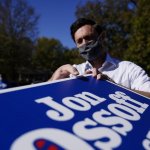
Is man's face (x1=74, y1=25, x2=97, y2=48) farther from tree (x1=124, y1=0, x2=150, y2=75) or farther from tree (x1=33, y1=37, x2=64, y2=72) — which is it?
tree (x1=33, y1=37, x2=64, y2=72)

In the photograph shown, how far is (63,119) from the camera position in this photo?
156 centimetres

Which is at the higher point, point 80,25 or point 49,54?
point 80,25

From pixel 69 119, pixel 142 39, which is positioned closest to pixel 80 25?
pixel 69 119

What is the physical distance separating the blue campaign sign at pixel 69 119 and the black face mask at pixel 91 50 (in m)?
1.10

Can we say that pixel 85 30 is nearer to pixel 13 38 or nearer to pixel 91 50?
pixel 91 50

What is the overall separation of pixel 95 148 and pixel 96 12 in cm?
3468

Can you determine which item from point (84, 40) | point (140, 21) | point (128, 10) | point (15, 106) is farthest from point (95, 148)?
point (128, 10)

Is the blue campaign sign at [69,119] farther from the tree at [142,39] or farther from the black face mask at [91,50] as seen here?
the tree at [142,39]

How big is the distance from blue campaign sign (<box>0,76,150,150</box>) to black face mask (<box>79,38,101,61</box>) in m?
1.10

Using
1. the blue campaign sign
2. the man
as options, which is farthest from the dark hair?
the blue campaign sign

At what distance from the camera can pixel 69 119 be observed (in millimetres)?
1579

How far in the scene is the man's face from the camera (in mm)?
3197

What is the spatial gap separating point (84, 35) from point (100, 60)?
0.94 ft

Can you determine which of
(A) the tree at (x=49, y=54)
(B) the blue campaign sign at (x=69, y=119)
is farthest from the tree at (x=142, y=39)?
(A) the tree at (x=49, y=54)
